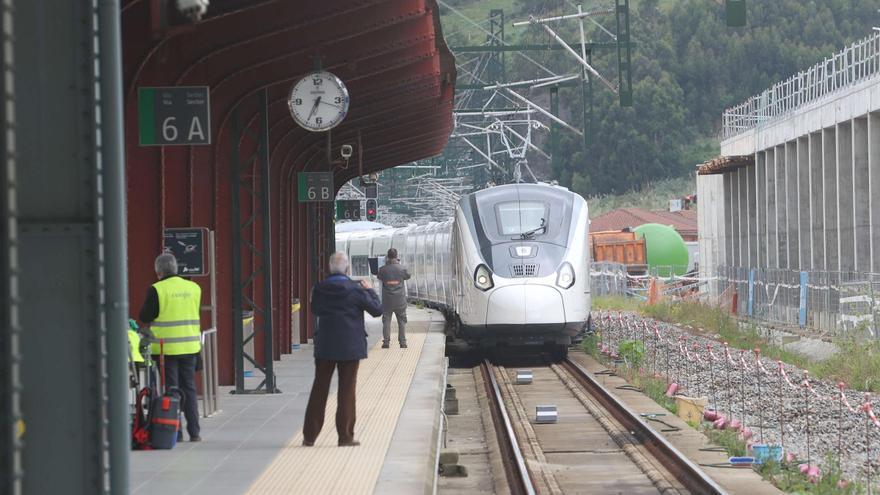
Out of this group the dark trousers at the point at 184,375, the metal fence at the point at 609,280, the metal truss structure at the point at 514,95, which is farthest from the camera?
the metal fence at the point at 609,280

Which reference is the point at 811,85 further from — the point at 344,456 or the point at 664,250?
the point at 344,456

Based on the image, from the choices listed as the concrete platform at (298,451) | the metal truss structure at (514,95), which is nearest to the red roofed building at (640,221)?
the metal truss structure at (514,95)

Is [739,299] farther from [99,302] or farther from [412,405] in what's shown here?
[99,302]

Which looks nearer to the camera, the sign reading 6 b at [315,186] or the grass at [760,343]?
the grass at [760,343]

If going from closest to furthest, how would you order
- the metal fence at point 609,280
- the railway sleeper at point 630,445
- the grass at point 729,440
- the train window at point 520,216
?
1. the railway sleeper at point 630,445
2. the grass at point 729,440
3. the train window at point 520,216
4. the metal fence at point 609,280

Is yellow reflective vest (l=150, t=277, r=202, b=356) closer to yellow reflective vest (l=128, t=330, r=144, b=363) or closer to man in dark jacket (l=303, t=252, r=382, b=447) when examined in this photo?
yellow reflective vest (l=128, t=330, r=144, b=363)

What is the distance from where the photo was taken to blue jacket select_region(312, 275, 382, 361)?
12000 millimetres

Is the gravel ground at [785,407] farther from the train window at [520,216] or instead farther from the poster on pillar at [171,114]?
the poster on pillar at [171,114]

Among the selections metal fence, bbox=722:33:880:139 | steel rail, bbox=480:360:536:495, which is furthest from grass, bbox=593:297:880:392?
metal fence, bbox=722:33:880:139

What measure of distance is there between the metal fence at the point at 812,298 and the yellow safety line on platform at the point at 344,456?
10.2 m

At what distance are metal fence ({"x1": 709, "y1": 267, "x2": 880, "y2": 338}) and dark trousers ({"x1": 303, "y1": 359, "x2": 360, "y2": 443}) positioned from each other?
13661mm

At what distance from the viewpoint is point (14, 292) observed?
14.7ft

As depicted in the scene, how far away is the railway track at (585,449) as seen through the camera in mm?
12977

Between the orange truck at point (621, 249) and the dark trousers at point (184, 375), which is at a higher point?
the orange truck at point (621, 249)
